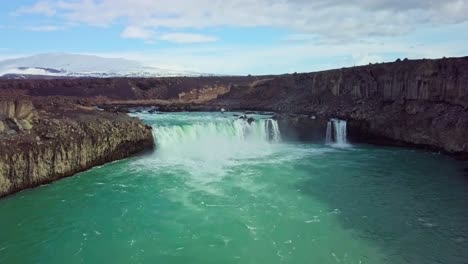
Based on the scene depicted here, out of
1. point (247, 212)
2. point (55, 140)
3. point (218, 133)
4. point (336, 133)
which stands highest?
point (55, 140)

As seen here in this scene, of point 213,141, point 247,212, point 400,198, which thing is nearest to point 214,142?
point 213,141

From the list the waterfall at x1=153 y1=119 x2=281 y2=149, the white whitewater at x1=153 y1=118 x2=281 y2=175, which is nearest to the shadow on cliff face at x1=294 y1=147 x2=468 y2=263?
the white whitewater at x1=153 y1=118 x2=281 y2=175

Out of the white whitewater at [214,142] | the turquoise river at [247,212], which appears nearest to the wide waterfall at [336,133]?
the white whitewater at [214,142]

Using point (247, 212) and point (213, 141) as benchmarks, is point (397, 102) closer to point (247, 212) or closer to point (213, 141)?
point (213, 141)

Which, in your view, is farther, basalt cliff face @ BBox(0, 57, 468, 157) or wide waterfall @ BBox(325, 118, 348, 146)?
wide waterfall @ BBox(325, 118, 348, 146)

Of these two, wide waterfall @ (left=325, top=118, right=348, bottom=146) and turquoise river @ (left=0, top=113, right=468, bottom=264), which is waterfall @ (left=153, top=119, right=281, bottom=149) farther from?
wide waterfall @ (left=325, top=118, right=348, bottom=146)

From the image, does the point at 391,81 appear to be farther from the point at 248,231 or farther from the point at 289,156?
the point at 248,231
